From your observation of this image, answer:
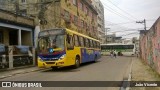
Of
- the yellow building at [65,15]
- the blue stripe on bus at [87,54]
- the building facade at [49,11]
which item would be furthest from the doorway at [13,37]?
the blue stripe on bus at [87,54]

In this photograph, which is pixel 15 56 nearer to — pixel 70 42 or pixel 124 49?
pixel 70 42

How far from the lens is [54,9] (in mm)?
34219

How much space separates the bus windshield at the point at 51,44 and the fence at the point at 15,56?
3094 millimetres

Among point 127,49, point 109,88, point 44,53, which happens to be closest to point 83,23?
point 127,49

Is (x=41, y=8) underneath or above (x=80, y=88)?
above

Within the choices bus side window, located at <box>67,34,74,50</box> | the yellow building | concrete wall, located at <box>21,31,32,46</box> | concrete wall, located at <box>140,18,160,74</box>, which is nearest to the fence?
bus side window, located at <box>67,34,74,50</box>

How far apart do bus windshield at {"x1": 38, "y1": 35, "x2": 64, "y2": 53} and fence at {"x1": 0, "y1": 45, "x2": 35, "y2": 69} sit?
3.09 metres

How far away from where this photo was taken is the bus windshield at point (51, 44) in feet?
58.6

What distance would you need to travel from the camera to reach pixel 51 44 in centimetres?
1792

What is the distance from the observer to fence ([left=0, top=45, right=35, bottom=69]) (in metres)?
19.3

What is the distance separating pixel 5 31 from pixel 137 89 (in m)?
Answer: 20.7

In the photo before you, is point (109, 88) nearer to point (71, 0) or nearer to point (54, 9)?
point (54, 9)

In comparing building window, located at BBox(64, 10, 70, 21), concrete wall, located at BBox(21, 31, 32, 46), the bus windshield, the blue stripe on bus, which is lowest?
the blue stripe on bus

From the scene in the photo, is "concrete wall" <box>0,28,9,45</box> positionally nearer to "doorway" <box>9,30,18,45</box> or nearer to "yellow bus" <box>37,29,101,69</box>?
"doorway" <box>9,30,18,45</box>
